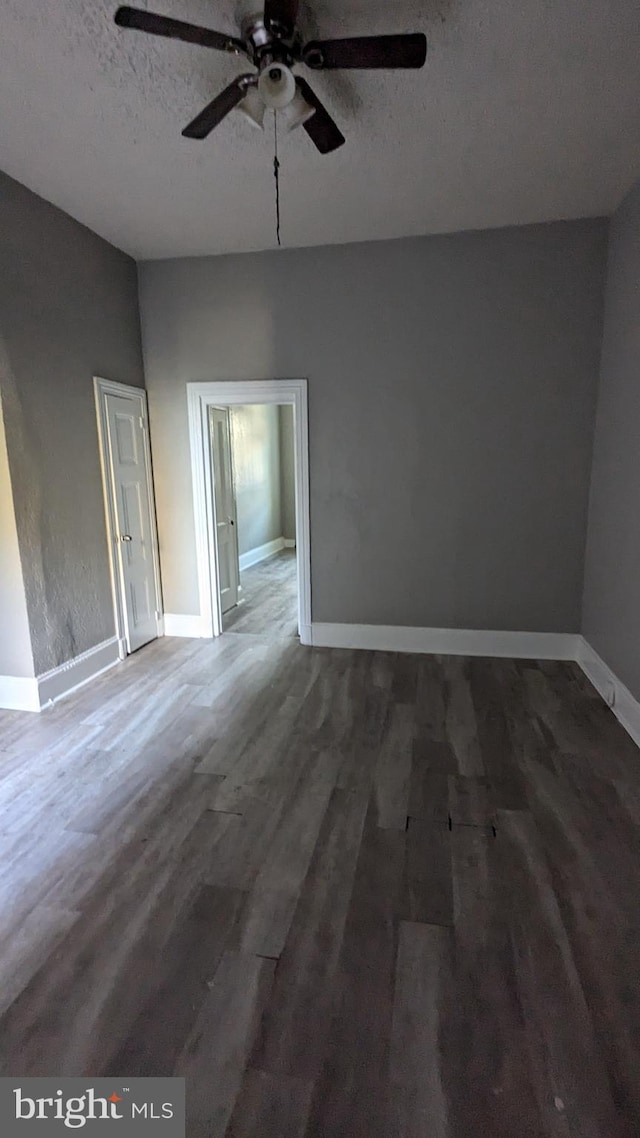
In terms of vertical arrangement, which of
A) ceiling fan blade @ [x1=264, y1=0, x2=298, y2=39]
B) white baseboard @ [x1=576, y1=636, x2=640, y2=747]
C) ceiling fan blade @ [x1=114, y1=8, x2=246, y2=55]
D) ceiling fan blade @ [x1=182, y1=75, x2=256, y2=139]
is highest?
ceiling fan blade @ [x1=264, y1=0, x2=298, y2=39]

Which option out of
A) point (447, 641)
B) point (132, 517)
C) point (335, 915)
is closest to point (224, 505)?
point (132, 517)

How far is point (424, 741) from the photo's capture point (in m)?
2.85

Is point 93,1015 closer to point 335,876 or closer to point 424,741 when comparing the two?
point 335,876

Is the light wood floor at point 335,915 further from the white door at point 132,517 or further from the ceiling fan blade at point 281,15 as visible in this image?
the ceiling fan blade at point 281,15

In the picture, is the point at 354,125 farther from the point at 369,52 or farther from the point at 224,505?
the point at 224,505

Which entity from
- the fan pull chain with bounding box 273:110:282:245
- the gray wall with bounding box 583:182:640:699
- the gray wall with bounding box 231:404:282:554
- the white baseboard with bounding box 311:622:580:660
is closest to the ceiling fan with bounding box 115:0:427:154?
the fan pull chain with bounding box 273:110:282:245

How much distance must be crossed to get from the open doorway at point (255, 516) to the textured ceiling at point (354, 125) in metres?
1.61

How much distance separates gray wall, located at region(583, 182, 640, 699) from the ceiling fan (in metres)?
2.00

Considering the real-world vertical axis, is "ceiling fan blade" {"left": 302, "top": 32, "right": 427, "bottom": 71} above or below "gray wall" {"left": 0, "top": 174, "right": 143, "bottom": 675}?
above

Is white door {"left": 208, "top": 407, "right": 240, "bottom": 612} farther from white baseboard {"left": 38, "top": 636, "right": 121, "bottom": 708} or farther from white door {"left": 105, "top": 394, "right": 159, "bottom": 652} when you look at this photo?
A: white baseboard {"left": 38, "top": 636, "right": 121, "bottom": 708}

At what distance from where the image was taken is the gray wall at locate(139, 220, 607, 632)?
3.68m

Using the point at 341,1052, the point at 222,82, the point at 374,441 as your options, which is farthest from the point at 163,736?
the point at 222,82

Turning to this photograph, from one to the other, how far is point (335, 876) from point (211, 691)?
6.00ft

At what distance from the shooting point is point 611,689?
321 centimetres
